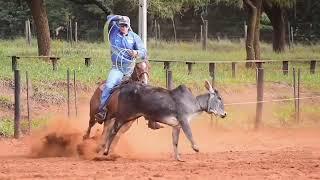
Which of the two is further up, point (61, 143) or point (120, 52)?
point (120, 52)

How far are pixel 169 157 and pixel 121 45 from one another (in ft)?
7.27

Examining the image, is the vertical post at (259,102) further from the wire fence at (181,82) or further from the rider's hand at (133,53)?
the rider's hand at (133,53)

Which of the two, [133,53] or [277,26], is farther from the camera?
[277,26]

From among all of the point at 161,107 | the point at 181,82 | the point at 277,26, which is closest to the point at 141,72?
the point at 161,107

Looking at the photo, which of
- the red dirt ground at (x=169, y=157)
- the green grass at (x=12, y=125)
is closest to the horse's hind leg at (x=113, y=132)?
the red dirt ground at (x=169, y=157)

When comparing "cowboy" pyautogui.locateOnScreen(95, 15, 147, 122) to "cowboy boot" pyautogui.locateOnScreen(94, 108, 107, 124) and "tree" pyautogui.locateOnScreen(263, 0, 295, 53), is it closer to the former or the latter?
"cowboy boot" pyautogui.locateOnScreen(94, 108, 107, 124)

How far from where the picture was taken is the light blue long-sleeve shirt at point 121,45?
→ 1306cm

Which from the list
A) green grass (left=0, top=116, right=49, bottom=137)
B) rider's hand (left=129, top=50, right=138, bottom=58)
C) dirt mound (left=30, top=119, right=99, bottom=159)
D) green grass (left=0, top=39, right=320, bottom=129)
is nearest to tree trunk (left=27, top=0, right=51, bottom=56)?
green grass (left=0, top=39, right=320, bottom=129)

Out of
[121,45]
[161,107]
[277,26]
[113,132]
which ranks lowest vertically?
[113,132]

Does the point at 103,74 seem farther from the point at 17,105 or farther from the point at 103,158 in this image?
the point at 103,158

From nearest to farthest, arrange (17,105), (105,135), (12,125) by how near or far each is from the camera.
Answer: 1. (105,135)
2. (17,105)
3. (12,125)

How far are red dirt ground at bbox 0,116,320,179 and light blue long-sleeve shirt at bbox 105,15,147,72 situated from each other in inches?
65.3

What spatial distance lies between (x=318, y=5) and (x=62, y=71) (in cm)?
3626

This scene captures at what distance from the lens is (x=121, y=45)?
13.1m
